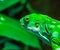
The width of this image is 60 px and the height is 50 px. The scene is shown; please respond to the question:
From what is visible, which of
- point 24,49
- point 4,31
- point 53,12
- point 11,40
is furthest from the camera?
point 53,12

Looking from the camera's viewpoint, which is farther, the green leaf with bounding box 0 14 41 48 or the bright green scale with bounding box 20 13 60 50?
the green leaf with bounding box 0 14 41 48

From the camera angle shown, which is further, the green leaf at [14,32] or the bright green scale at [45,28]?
the green leaf at [14,32]

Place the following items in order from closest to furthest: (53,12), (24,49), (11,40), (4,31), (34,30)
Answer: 1. (34,30)
2. (4,31)
3. (11,40)
4. (24,49)
5. (53,12)

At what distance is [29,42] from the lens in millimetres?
1404

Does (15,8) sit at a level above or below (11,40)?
above

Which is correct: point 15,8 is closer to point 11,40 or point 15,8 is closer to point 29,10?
point 29,10

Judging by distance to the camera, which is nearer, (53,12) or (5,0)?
(5,0)

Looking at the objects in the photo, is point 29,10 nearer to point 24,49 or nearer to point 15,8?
point 15,8

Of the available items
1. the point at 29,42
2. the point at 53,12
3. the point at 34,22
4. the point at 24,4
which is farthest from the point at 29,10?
the point at 34,22

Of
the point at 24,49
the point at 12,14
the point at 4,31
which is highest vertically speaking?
the point at 12,14

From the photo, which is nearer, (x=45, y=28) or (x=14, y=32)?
(x=45, y=28)

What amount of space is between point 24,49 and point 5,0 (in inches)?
14.7

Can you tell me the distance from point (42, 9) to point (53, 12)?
9 centimetres

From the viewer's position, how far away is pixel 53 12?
1884mm
